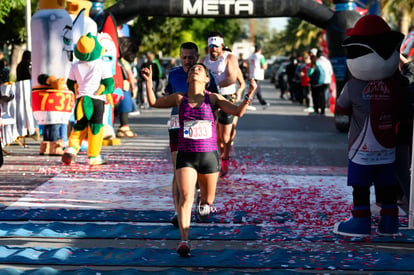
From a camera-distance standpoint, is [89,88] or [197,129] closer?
[197,129]

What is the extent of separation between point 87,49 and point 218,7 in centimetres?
567

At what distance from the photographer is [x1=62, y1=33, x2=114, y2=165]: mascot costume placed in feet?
41.4

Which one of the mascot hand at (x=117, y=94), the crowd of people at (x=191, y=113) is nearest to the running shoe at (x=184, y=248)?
the crowd of people at (x=191, y=113)

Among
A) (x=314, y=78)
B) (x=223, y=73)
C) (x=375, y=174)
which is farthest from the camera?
(x=314, y=78)

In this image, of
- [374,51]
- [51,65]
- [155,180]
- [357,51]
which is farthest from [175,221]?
[51,65]

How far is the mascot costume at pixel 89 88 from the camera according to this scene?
41.4 ft

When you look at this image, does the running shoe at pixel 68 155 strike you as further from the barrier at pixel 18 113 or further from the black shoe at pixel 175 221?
the black shoe at pixel 175 221

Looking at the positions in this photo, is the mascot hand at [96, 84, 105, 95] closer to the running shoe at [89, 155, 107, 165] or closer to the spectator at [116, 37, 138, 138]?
the running shoe at [89, 155, 107, 165]

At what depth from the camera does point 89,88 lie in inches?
498

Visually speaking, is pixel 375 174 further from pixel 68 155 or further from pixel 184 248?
pixel 68 155

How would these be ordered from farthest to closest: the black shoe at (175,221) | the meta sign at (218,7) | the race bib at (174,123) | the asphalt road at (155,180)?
the meta sign at (218,7) → the race bib at (174,123) → the black shoe at (175,221) → the asphalt road at (155,180)

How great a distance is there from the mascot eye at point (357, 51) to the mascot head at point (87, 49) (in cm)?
569

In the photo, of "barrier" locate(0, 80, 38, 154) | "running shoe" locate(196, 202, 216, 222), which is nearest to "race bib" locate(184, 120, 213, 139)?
"running shoe" locate(196, 202, 216, 222)

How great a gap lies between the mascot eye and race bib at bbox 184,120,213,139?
1631 mm
